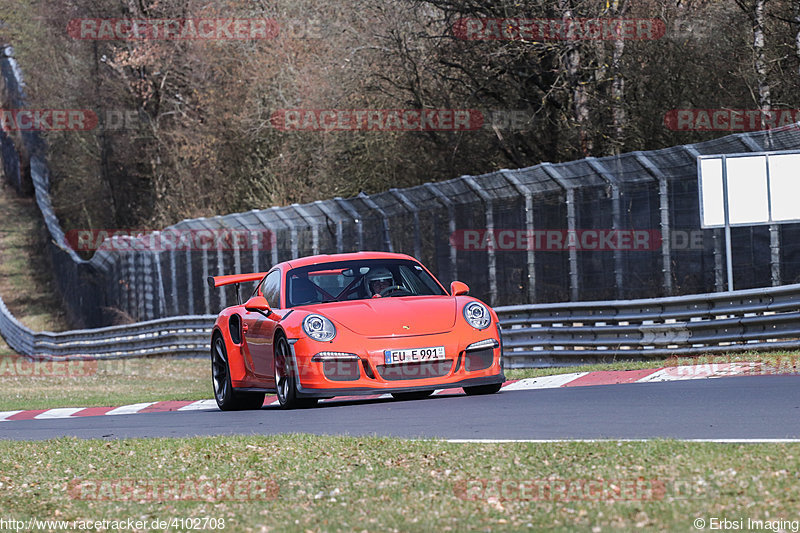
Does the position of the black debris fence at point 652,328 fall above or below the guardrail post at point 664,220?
below

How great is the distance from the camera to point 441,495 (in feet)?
19.1

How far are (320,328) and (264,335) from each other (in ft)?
3.63

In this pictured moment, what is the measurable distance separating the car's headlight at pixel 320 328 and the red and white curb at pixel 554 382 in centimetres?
210

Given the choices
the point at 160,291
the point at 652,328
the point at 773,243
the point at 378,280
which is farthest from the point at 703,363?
the point at 160,291

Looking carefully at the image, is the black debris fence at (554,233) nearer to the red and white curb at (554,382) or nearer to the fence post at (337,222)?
the fence post at (337,222)

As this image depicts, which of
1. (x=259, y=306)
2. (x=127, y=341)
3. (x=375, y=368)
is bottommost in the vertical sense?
(x=127, y=341)

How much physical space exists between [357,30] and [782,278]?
20068 mm

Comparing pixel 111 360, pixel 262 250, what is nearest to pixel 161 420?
pixel 262 250

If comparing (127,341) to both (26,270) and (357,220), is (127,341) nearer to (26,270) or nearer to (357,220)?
(357,220)

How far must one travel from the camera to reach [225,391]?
43.2ft

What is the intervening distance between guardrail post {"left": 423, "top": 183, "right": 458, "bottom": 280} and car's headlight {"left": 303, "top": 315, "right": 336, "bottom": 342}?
861 centimetres

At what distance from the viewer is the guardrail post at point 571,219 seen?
17062 mm

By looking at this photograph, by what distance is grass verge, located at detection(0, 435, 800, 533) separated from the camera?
5.21m

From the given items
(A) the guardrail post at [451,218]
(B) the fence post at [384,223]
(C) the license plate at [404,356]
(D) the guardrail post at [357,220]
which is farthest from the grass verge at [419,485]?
(D) the guardrail post at [357,220]
